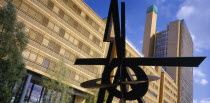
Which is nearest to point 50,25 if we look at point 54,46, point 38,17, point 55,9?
point 38,17

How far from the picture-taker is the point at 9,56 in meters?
14.9

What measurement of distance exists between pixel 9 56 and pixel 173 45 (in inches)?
3068

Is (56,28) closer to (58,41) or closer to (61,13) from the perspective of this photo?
(58,41)

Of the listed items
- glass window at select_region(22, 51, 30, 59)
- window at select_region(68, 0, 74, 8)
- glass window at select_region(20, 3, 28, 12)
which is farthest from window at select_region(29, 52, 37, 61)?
window at select_region(68, 0, 74, 8)

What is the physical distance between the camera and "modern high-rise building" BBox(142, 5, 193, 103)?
79.2 m

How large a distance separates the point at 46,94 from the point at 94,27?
15576 millimetres

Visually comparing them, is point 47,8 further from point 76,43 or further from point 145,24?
point 145,24

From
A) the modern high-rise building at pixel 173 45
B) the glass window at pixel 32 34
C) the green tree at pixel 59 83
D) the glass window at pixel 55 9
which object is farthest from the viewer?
the modern high-rise building at pixel 173 45

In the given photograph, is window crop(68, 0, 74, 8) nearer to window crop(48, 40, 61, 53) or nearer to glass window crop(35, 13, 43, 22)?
glass window crop(35, 13, 43, 22)

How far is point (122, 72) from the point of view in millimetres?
10750

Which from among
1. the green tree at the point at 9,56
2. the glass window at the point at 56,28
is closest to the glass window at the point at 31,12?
the glass window at the point at 56,28

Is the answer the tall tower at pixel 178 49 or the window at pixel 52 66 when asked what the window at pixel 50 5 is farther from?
the tall tower at pixel 178 49

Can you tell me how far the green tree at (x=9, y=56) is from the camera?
14.3 m

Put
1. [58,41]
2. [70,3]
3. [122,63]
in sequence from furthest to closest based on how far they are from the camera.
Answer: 1. [70,3]
2. [58,41]
3. [122,63]
